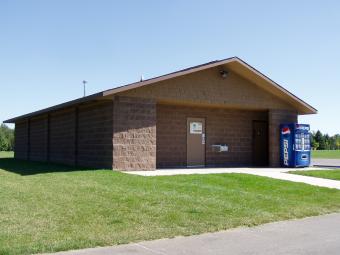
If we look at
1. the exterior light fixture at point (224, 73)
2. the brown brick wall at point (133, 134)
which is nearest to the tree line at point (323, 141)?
the exterior light fixture at point (224, 73)

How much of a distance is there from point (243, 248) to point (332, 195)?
6093mm

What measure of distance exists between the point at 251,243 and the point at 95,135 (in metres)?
11.2

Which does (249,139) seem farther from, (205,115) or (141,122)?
(141,122)

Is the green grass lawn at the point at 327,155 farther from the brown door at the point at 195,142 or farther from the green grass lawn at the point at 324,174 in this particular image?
the green grass lawn at the point at 324,174

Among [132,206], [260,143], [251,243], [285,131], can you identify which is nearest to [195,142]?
[260,143]

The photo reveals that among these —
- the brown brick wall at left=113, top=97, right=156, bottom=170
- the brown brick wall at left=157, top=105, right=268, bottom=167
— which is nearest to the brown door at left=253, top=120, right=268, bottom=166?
the brown brick wall at left=157, top=105, right=268, bottom=167

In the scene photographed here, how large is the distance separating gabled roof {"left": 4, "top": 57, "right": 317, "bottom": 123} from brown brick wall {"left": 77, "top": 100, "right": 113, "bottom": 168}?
665 millimetres

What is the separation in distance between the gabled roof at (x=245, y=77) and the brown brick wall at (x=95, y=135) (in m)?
0.66

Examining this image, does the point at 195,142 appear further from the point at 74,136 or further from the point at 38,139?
the point at 38,139

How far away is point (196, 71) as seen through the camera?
57.5ft

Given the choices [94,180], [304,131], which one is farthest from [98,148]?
[304,131]

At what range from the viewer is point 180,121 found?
19172mm

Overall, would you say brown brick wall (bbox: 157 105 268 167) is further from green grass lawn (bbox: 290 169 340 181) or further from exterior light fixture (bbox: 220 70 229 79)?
green grass lawn (bbox: 290 169 340 181)

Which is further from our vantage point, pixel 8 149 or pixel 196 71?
pixel 8 149
